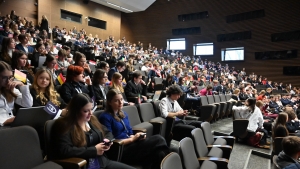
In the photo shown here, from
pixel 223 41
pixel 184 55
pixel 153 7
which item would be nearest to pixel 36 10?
pixel 153 7

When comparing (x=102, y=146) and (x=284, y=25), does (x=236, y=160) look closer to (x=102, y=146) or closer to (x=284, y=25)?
(x=102, y=146)

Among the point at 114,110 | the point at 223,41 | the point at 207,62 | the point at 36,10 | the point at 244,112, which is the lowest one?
the point at 244,112

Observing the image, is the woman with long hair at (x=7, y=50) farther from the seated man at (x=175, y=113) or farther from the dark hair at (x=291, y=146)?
the dark hair at (x=291, y=146)

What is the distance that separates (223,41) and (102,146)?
527 inches

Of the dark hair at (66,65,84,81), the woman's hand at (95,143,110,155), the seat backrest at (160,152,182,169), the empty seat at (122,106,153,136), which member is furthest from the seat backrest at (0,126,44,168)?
the empty seat at (122,106,153,136)

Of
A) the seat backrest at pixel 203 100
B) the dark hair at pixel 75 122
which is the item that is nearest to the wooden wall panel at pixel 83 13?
the seat backrest at pixel 203 100

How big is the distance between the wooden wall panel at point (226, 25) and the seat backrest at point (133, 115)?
12.1 meters

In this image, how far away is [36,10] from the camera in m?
10.6

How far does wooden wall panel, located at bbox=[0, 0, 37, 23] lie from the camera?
9.52m

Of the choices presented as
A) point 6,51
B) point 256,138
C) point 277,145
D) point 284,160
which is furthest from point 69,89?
point 256,138

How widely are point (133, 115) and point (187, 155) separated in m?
1.12

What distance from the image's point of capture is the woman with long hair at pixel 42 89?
6.67ft

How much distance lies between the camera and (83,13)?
12648 millimetres

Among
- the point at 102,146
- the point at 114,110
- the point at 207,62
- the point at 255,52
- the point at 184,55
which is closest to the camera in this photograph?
the point at 102,146
